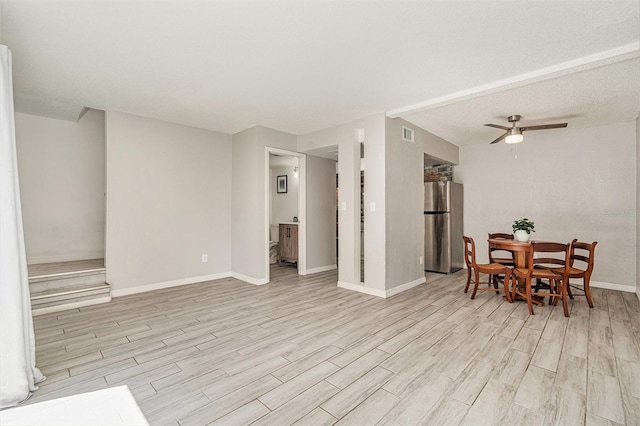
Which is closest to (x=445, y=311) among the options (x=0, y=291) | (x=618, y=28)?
(x=618, y=28)

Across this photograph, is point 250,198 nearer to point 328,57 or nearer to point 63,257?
point 328,57

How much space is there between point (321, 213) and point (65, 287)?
4003 millimetres

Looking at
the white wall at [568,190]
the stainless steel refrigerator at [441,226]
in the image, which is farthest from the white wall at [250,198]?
the white wall at [568,190]

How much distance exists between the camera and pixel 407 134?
4.54 metres

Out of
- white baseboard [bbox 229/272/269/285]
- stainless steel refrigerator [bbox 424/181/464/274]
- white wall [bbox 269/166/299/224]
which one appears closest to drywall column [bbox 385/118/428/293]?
stainless steel refrigerator [bbox 424/181/464/274]

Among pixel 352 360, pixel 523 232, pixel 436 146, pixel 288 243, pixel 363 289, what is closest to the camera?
pixel 352 360

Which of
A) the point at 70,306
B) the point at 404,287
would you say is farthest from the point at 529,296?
the point at 70,306

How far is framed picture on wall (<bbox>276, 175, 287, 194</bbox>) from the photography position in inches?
303

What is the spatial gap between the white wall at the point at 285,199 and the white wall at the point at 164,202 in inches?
91.3

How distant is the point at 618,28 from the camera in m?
2.23

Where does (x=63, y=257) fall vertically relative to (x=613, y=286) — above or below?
above

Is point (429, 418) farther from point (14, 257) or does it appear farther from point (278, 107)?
point (278, 107)

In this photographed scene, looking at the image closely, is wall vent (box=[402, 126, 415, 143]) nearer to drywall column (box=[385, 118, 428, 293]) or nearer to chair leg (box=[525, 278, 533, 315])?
drywall column (box=[385, 118, 428, 293])

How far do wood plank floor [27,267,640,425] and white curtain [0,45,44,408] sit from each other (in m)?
0.15
